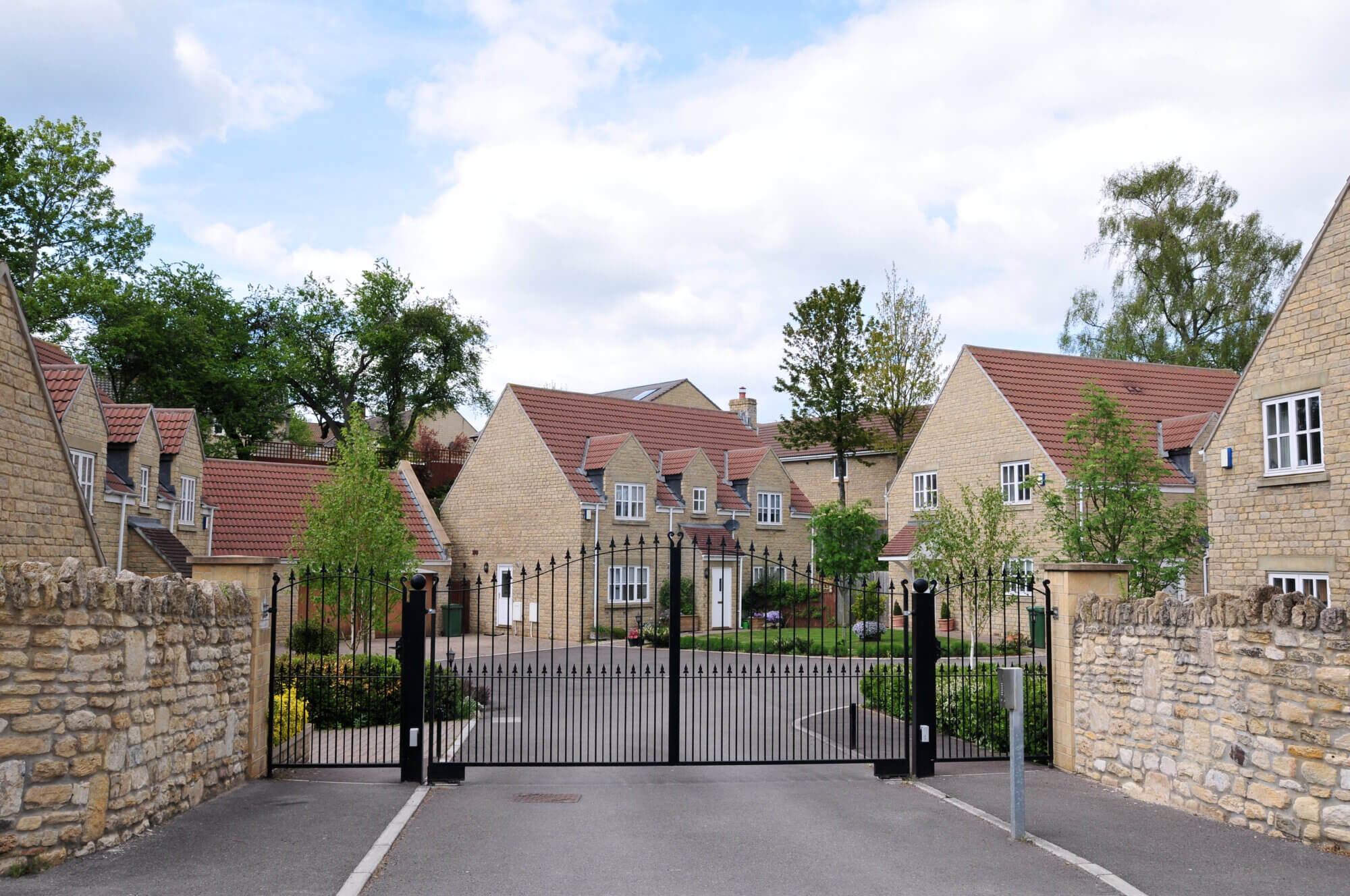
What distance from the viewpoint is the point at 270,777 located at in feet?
39.3

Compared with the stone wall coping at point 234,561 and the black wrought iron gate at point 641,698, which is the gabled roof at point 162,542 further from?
the stone wall coping at point 234,561

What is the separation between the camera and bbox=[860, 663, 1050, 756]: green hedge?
1344cm

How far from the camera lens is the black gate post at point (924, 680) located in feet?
39.5

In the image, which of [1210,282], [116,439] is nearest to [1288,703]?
[116,439]

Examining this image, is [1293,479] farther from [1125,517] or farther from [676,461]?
[676,461]

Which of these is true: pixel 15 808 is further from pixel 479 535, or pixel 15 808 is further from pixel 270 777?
pixel 479 535

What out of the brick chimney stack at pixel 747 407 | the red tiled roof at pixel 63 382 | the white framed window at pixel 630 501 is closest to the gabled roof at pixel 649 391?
the brick chimney stack at pixel 747 407

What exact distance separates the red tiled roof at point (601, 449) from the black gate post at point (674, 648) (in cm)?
2745

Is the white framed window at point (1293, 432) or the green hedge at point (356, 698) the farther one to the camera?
the white framed window at point (1293, 432)

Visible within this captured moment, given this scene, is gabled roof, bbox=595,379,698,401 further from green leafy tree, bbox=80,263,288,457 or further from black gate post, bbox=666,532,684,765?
black gate post, bbox=666,532,684,765

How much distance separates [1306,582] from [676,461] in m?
25.1

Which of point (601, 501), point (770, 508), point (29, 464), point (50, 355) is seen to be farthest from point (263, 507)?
point (770, 508)

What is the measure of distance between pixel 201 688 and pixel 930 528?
1922 centimetres

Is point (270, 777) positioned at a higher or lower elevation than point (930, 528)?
lower
